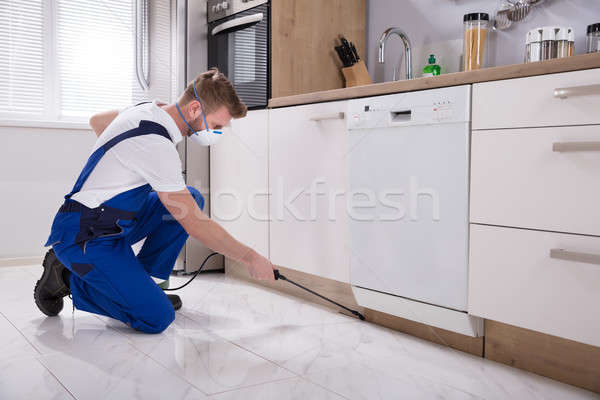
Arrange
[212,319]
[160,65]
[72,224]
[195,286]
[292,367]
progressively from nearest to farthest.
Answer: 1. [292,367]
2. [72,224]
3. [212,319]
4. [195,286]
5. [160,65]

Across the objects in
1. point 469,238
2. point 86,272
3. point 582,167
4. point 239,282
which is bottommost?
point 239,282

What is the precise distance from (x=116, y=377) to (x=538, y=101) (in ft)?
4.25

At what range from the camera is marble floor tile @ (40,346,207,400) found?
130 centimetres

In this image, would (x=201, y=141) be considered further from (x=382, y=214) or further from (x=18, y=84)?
(x=18, y=84)

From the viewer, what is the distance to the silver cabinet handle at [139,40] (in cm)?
306

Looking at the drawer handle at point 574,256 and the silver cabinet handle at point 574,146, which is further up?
the silver cabinet handle at point 574,146

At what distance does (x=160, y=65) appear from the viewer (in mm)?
3223

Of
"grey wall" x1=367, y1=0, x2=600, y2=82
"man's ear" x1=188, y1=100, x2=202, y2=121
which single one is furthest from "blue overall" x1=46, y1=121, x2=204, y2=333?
"grey wall" x1=367, y1=0, x2=600, y2=82

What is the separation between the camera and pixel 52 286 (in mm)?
1945

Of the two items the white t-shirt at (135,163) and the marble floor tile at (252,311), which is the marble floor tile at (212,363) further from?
the white t-shirt at (135,163)

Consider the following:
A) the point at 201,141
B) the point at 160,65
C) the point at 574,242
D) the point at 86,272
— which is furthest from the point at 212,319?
the point at 160,65

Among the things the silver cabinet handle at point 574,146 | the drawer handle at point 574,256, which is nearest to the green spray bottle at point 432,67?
the silver cabinet handle at point 574,146

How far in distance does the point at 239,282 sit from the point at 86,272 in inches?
38.4

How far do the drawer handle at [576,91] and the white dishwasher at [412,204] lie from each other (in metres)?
0.28
